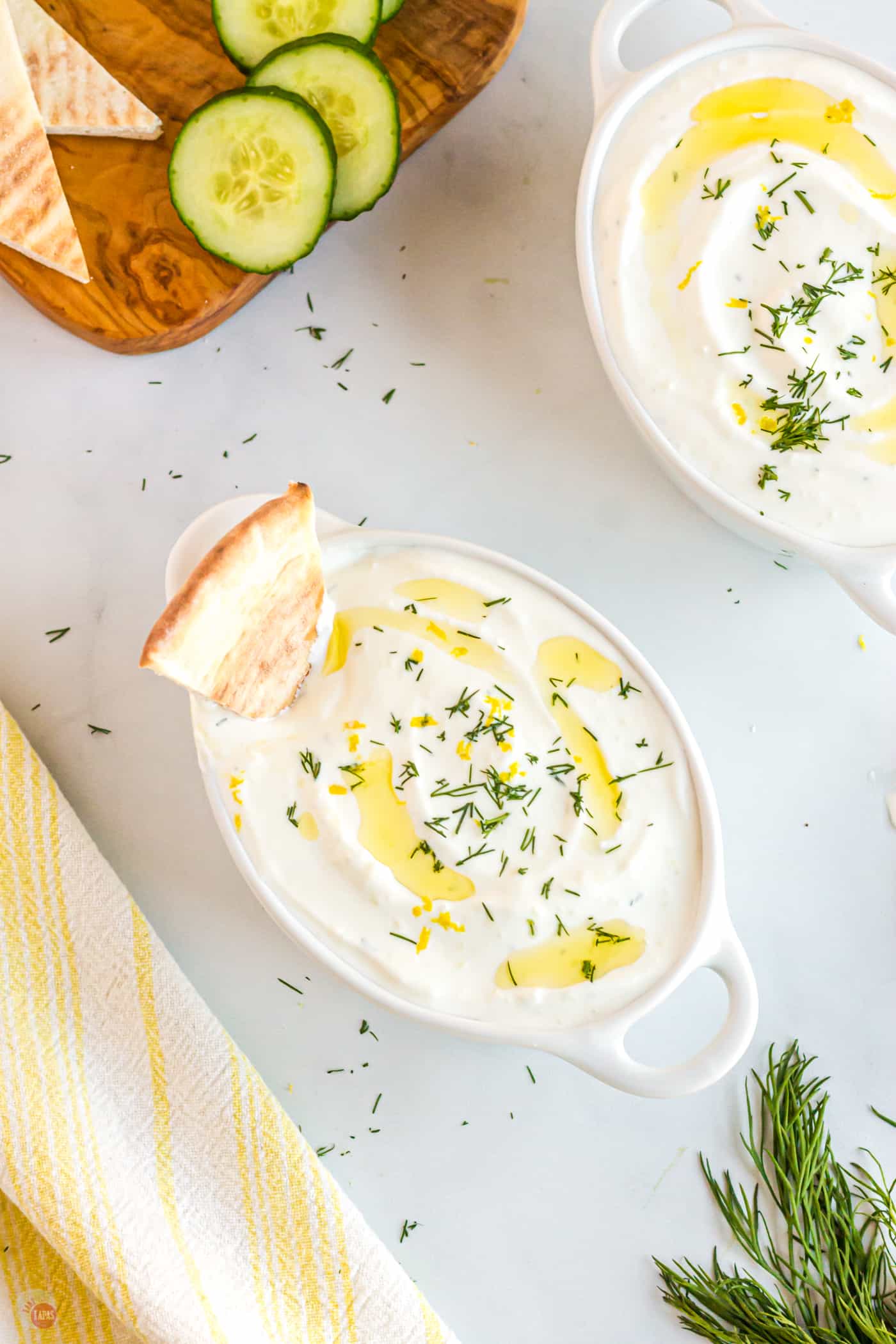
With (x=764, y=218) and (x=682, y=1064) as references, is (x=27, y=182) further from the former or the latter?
(x=682, y=1064)

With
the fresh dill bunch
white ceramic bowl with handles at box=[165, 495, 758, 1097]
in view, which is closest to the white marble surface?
the fresh dill bunch

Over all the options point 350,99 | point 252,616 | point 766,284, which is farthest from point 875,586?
point 350,99

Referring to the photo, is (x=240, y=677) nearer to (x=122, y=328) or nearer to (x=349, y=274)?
(x=122, y=328)

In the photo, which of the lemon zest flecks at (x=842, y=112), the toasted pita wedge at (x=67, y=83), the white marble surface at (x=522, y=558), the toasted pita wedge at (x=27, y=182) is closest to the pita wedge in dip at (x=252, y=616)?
the white marble surface at (x=522, y=558)

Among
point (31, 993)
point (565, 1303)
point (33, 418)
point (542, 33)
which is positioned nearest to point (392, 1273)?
point (565, 1303)

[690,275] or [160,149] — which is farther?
[160,149]

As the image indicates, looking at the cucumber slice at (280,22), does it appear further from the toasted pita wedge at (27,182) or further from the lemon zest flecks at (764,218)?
the lemon zest flecks at (764,218)
